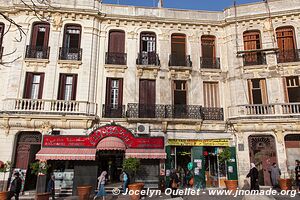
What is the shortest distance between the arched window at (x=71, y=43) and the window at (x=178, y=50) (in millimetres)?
6016

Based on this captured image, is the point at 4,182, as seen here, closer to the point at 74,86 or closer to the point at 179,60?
the point at 74,86

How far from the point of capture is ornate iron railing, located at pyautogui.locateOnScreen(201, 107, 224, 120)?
14922 mm

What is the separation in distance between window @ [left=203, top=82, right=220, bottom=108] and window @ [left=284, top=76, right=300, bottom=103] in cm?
409

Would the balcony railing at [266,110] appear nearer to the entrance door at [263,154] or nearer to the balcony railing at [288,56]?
the entrance door at [263,154]

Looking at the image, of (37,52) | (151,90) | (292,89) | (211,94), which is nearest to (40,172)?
(37,52)

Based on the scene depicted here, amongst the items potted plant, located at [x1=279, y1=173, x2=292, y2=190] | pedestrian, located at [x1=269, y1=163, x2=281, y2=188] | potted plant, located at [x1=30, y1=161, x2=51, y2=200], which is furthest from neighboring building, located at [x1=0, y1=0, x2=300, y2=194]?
potted plant, located at [x1=279, y1=173, x2=292, y2=190]

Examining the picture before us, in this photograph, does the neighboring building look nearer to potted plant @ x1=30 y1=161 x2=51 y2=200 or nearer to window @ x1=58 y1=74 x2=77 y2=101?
window @ x1=58 y1=74 x2=77 y2=101

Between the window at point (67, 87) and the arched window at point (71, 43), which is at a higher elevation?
the arched window at point (71, 43)

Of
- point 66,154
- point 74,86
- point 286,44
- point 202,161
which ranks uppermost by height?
point 286,44

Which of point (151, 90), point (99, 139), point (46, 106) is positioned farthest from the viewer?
point (151, 90)

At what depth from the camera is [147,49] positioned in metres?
16.1

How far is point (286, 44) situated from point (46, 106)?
1540 centimetres

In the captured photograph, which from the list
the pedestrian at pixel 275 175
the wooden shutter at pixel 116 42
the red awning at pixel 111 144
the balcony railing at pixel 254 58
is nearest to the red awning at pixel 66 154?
the red awning at pixel 111 144

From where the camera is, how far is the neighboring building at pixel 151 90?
13.3 metres
